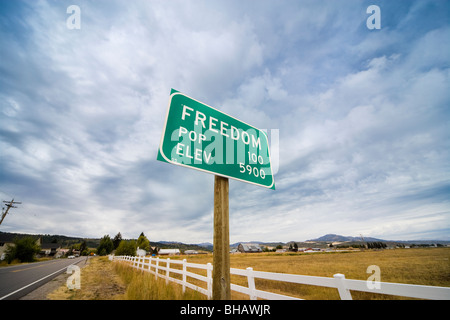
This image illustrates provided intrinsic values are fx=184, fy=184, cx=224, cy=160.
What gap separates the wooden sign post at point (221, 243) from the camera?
2025mm

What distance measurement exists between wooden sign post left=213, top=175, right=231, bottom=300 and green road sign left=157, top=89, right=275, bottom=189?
23 cm

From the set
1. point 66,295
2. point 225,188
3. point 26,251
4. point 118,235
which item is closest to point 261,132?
point 225,188

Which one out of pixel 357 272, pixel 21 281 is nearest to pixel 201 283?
pixel 21 281

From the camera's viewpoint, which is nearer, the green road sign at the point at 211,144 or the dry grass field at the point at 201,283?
the green road sign at the point at 211,144

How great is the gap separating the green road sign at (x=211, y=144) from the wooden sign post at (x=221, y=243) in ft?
0.75

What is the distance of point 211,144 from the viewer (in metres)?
2.33

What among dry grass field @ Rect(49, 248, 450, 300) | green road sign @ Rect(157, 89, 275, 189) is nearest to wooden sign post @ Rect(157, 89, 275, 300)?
green road sign @ Rect(157, 89, 275, 189)

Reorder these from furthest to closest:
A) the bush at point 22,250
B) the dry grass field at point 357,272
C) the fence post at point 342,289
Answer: the bush at point 22,250 → the dry grass field at point 357,272 → the fence post at point 342,289

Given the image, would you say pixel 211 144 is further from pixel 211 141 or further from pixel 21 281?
pixel 21 281

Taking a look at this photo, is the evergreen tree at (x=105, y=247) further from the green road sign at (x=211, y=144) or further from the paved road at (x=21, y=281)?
the green road sign at (x=211, y=144)
